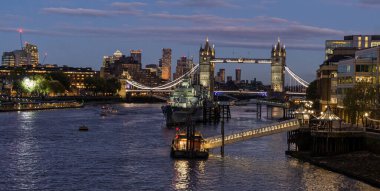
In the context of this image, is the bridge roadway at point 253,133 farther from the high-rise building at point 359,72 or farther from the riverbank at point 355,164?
the high-rise building at point 359,72

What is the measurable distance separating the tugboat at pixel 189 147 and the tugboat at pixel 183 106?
42.3 meters

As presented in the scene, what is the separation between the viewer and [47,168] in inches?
1853

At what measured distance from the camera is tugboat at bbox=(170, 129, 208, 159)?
5060 cm

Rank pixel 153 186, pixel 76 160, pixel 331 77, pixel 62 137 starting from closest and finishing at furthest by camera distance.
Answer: pixel 153 186, pixel 76 160, pixel 62 137, pixel 331 77

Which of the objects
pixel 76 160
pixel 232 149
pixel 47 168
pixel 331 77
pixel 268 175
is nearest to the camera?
pixel 268 175

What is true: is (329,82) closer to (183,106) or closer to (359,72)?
(359,72)

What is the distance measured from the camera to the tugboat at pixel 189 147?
166 feet

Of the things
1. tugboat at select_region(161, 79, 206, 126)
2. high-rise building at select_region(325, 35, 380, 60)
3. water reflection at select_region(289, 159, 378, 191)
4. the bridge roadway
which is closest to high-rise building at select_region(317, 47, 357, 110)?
tugboat at select_region(161, 79, 206, 126)

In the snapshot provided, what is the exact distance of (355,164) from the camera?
4331cm

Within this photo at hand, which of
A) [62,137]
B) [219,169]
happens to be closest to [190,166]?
[219,169]

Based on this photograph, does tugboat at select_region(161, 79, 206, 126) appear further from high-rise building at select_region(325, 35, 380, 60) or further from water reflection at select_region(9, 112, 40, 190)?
high-rise building at select_region(325, 35, 380, 60)

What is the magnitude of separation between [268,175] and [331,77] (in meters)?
52.0

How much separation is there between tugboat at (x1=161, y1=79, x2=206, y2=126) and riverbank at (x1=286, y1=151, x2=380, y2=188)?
164 ft

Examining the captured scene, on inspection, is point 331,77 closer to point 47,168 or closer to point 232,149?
point 232,149
